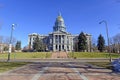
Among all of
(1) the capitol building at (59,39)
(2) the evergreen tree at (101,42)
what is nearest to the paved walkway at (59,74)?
(2) the evergreen tree at (101,42)

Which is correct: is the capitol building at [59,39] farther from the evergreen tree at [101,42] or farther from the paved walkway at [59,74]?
the paved walkway at [59,74]

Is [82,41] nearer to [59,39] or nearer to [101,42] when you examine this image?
[101,42]

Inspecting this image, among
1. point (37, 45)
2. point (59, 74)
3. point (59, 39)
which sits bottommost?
point (59, 74)

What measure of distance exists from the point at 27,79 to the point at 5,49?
391 feet

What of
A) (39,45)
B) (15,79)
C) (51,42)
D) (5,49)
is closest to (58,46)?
(51,42)

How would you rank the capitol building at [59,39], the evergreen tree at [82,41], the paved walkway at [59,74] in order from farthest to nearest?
the capitol building at [59,39]
the evergreen tree at [82,41]
the paved walkway at [59,74]

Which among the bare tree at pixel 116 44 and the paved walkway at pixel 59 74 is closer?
the paved walkway at pixel 59 74

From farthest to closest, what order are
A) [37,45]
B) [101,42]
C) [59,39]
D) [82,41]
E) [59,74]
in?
1. [59,39]
2. [37,45]
3. [101,42]
4. [82,41]
5. [59,74]

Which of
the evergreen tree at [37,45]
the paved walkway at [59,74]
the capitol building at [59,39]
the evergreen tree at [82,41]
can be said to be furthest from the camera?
the capitol building at [59,39]

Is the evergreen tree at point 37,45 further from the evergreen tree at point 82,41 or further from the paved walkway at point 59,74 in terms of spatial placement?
the paved walkway at point 59,74

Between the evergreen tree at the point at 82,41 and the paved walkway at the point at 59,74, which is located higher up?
the evergreen tree at the point at 82,41

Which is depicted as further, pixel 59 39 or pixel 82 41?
pixel 59 39

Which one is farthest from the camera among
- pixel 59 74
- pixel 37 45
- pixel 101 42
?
pixel 37 45

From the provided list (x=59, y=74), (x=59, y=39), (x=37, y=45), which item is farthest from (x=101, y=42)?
(x=59, y=74)
